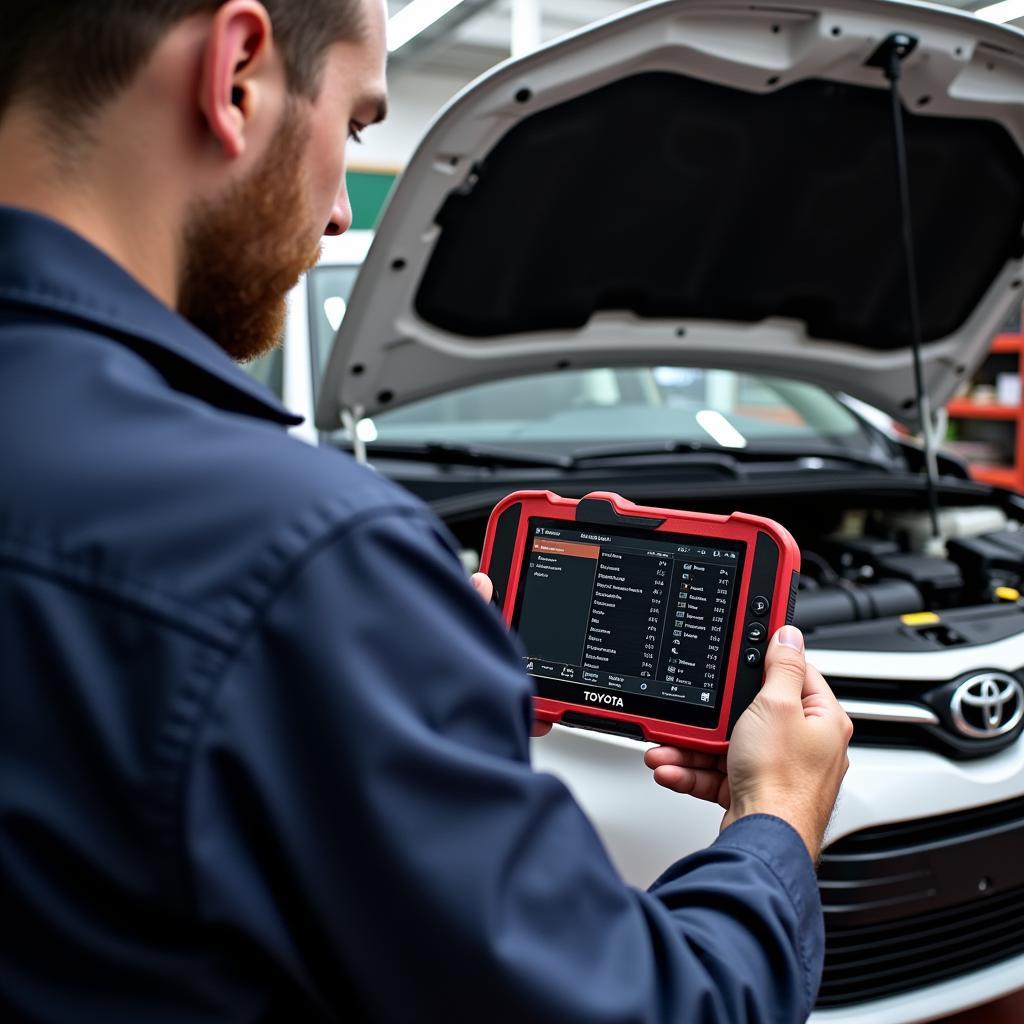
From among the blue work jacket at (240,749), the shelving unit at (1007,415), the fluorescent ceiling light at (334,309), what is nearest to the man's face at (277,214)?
the blue work jacket at (240,749)

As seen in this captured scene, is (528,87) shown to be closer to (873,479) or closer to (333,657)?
(873,479)

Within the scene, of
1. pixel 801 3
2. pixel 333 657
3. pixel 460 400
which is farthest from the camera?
pixel 460 400

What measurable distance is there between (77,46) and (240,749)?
1.39 feet

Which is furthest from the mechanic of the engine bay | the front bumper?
the engine bay

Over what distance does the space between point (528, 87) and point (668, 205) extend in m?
0.48

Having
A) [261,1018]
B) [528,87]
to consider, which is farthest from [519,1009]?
[528,87]

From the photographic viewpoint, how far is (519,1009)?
502mm

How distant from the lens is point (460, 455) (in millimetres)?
2014

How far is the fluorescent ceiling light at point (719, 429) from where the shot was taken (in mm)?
2303

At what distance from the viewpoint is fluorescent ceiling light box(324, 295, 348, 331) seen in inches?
90.7

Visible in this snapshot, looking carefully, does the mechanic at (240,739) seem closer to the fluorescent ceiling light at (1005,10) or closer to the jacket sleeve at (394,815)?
the jacket sleeve at (394,815)

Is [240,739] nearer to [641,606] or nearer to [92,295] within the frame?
[92,295]

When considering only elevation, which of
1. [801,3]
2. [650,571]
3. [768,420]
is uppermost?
[801,3]

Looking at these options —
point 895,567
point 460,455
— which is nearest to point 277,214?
point 460,455
